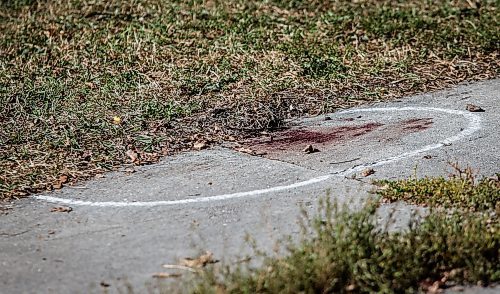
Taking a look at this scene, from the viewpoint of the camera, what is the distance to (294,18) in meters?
10.7

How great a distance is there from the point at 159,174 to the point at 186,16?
4.90 meters

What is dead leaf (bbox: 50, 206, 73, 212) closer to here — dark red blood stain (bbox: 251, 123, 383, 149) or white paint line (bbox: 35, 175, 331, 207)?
white paint line (bbox: 35, 175, 331, 207)

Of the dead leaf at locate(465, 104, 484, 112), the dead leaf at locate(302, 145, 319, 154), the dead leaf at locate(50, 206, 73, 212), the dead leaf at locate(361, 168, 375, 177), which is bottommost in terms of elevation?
the dead leaf at locate(50, 206, 73, 212)

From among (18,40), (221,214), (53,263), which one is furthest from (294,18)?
(53,263)

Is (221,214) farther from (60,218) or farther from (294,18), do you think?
(294,18)

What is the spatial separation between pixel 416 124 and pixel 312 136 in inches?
37.7

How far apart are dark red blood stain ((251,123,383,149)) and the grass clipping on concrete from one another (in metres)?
2.30

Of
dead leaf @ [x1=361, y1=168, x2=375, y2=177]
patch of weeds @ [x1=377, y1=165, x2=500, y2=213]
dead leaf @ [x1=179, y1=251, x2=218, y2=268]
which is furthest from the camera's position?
dead leaf @ [x1=361, y1=168, x2=375, y2=177]

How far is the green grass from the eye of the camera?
7055 millimetres

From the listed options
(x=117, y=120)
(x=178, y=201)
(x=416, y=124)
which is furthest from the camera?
(x=117, y=120)

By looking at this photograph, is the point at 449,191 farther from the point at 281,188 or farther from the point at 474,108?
the point at 474,108

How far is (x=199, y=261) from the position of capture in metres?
4.57

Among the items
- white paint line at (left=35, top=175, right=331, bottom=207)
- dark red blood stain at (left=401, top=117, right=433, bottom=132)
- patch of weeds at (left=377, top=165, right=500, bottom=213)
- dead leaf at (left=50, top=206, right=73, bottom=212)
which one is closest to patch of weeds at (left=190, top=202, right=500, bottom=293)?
patch of weeds at (left=377, top=165, right=500, bottom=213)

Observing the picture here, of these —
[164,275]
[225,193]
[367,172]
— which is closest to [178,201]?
[225,193]
